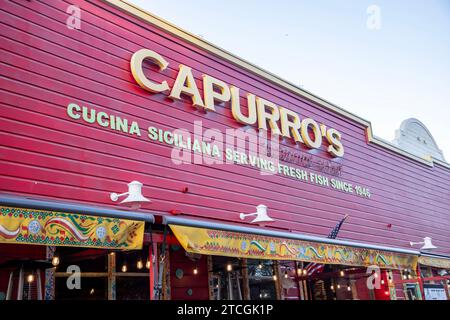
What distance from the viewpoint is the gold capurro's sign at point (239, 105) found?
760 cm

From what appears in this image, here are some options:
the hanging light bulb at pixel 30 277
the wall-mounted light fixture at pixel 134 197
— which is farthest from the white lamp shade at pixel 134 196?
the hanging light bulb at pixel 30 277

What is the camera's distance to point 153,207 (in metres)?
7.01

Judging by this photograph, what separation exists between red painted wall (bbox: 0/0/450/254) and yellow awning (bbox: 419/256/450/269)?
193 cm

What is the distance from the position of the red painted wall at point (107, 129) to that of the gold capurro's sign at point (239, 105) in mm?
156

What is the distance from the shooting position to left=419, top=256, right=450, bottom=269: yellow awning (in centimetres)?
951

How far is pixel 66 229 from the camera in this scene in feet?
14.3

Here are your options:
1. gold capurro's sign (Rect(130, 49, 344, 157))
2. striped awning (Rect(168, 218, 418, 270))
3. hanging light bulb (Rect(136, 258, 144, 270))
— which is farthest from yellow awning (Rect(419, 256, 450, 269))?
hanging light bulb (Rect(136, 258, 144, 270))

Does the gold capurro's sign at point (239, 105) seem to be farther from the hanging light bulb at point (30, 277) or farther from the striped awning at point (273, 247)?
the hanging light bulb at point (30, 277)

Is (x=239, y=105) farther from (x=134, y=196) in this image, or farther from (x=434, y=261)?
(x=434, y=261)

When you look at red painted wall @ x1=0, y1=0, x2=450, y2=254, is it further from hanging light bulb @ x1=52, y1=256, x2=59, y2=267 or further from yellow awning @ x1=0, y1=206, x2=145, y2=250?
yellow awning @ x1=0, y1=206, x2=145, y2=250

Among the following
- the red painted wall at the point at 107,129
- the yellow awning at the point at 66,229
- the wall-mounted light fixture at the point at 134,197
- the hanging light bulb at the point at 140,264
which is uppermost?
the red painted wall at the point at 107,129
